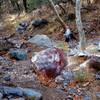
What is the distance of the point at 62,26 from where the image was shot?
58.0ft

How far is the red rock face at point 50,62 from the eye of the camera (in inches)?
434

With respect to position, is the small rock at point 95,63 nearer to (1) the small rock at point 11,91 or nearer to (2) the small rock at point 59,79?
(2) the small rock at point 59,79

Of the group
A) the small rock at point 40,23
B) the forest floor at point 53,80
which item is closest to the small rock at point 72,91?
the forest floor at point 53,80

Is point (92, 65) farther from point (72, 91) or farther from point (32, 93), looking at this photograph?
point (32, 93)

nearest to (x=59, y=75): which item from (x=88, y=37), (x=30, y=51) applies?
(x=30, y=51)

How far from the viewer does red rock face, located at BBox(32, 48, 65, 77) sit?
36.2 feet

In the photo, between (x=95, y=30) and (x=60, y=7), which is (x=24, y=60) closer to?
(x=95, y=30)

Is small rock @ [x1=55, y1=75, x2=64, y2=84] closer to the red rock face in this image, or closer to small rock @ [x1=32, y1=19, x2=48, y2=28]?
the red rock face

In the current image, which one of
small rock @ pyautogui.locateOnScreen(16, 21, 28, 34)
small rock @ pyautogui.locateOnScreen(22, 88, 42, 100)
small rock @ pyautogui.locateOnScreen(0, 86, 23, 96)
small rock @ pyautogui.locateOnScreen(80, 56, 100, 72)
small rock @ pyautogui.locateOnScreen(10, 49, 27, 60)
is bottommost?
small rock @ pyautogui.locateOnScreen(16, 21, 28, 34)

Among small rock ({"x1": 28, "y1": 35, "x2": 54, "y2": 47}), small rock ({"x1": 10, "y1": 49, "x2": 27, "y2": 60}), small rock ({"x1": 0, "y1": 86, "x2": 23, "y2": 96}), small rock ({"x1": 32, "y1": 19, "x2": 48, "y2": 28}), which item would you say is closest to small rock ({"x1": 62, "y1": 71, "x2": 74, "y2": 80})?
small rock ({"x1": 0, "y1": 86, "x2": 23, "y2": 96})

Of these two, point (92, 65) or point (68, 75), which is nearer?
point (68, 75)

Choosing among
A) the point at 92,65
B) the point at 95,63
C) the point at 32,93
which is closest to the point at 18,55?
the point at 92,65

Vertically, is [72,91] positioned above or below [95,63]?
below

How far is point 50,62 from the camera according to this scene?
1124 cm
